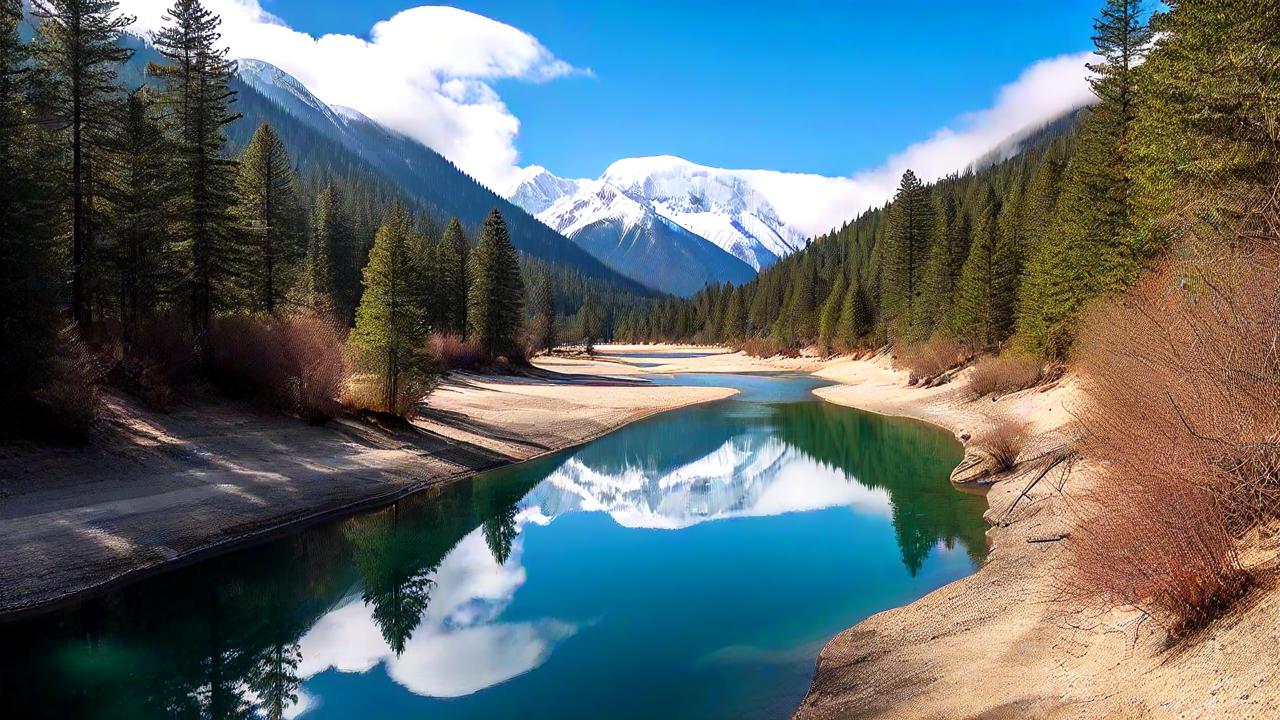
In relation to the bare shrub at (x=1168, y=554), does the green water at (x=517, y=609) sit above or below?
below

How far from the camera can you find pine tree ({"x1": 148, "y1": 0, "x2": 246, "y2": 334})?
29.0 m

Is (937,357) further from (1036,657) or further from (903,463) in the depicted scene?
(1036,657)

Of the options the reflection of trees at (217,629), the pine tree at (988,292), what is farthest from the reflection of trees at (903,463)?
the reflection of trees at (217,629)

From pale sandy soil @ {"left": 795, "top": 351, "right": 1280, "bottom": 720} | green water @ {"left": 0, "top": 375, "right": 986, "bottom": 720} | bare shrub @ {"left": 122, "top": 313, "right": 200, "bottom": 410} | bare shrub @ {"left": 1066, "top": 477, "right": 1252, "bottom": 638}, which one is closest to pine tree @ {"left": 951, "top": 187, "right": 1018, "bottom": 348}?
green water @ {"left": 0, "top": 375, "right": 986, "bottom": 720}

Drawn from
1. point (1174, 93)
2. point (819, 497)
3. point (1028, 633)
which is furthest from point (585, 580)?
point (1174, 93)

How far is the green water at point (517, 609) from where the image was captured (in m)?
10.5

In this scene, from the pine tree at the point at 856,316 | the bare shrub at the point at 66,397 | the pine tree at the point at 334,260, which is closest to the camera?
the bare shrub at the point at 66,397

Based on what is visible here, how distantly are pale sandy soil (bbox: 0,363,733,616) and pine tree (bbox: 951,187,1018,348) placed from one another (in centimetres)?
3197

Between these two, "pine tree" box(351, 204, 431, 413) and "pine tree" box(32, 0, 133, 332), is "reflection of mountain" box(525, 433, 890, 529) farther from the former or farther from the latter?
"pine tree" box(32, 0, 133, 332)

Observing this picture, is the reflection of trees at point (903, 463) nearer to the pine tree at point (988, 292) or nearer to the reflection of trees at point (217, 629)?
the pine tree at point (988, 292)

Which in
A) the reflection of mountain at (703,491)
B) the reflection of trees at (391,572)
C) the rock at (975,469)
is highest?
the rock at (975,469)

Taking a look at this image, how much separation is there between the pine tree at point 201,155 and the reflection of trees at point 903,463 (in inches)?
1101

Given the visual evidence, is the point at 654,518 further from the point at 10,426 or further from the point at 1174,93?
the point at 1174,93

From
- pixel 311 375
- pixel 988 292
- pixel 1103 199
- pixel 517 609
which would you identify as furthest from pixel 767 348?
pixel 517 609
